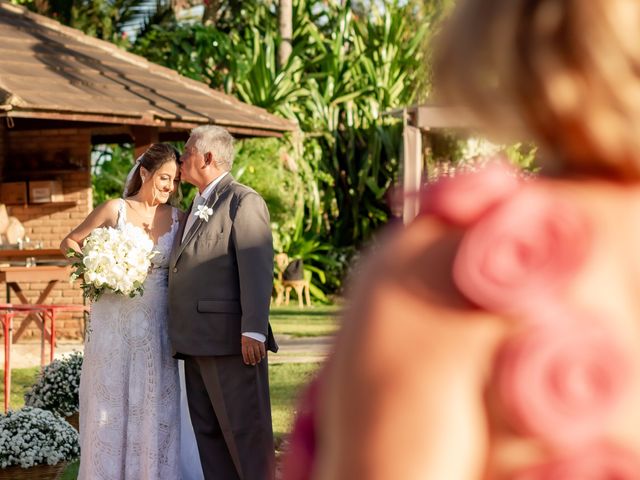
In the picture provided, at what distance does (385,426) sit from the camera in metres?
1.06

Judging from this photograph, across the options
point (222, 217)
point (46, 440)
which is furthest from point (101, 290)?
point (46, 440)

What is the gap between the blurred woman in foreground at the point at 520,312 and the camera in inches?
41.5

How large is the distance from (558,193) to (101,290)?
540 centimetres

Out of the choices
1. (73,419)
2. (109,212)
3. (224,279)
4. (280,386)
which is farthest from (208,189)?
(280,386)

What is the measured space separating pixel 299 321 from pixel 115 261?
10858mm

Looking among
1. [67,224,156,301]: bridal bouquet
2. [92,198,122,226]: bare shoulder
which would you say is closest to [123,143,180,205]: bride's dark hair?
[92,198,122,226]: bare shoulder

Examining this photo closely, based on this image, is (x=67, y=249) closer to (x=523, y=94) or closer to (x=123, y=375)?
(x=123, y=375)

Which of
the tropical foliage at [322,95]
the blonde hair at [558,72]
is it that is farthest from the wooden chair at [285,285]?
the blonde hair at [558,72]

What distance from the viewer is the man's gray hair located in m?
6.12

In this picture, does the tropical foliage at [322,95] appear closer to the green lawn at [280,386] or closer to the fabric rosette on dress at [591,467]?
the green lawn at [280,386]

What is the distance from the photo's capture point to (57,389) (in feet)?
29.9

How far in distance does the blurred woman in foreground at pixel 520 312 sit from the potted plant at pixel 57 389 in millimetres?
8287

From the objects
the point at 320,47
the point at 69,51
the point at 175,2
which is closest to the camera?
the point at 69,51

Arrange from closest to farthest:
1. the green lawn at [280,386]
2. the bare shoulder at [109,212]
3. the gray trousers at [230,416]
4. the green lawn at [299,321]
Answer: the gray trousers at [230,416]
the bare shoulder at [109,212]
the green lawn at [280,386]
the green lawn at [299,321]
